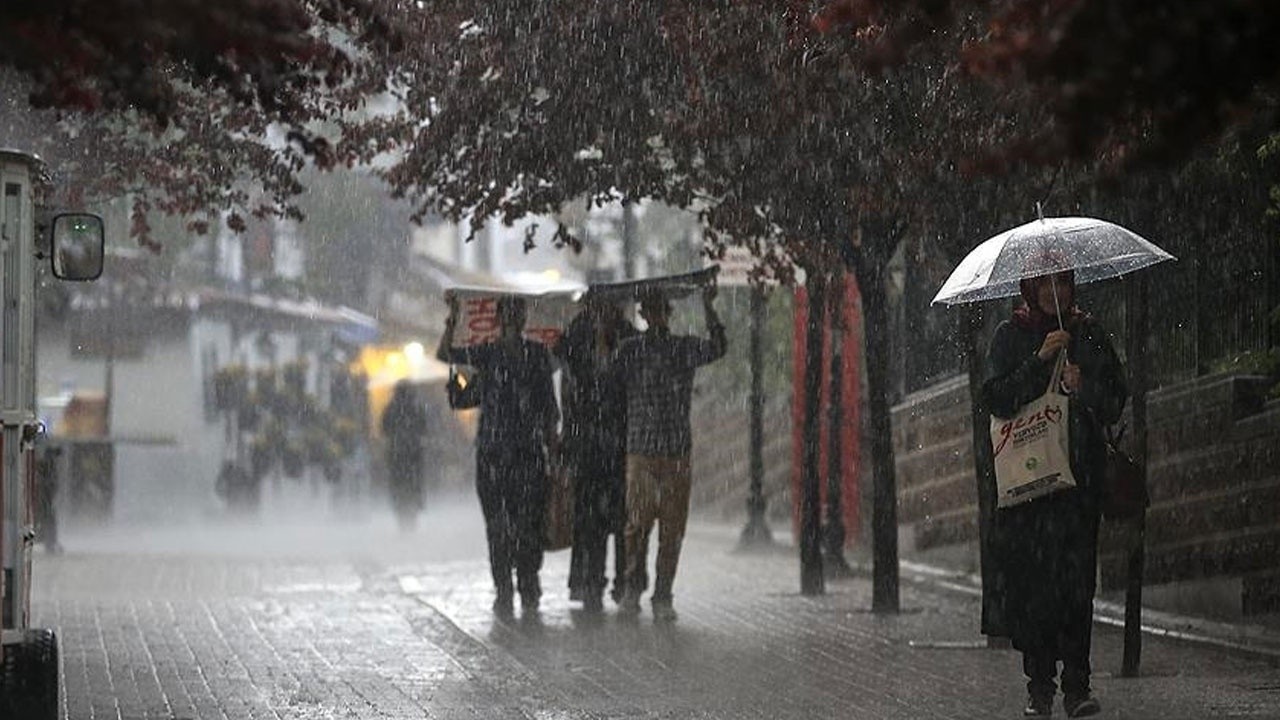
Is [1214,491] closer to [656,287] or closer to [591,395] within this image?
[656,287]

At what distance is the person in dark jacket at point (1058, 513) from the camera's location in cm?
945

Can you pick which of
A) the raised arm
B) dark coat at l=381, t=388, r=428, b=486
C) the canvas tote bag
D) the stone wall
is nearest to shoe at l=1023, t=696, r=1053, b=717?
the canvas tote bag

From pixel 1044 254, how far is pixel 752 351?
1246 cm

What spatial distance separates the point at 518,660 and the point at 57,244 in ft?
11.9

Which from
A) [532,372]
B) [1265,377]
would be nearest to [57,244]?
[532,372]

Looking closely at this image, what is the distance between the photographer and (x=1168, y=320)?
598 inches

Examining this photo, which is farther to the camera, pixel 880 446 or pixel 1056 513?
pixel 880 446

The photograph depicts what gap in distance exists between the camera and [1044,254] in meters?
9.94

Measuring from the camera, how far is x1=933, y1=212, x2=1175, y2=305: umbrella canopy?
9969 mm

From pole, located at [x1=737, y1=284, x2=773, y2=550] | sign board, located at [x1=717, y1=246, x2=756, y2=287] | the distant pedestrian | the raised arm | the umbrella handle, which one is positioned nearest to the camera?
the umbrella handle

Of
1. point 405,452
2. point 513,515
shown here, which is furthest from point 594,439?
point 405,452

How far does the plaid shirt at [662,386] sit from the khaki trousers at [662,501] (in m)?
0.09

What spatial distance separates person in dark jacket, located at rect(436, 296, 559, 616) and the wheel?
6.31m

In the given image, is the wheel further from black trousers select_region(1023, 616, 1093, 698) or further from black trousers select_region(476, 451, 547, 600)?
black trousers select_region(476, 451, 547, 600)
